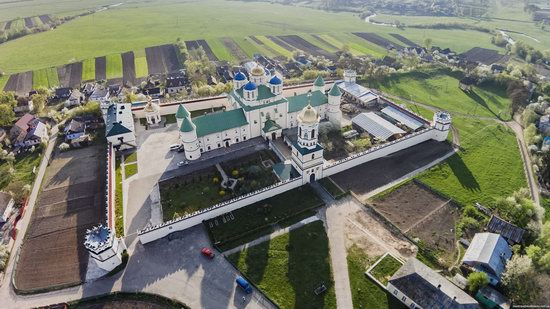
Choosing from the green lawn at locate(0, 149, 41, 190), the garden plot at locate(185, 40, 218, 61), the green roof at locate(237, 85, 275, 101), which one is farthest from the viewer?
the garden plot at locate(185, 40, 218, 61)

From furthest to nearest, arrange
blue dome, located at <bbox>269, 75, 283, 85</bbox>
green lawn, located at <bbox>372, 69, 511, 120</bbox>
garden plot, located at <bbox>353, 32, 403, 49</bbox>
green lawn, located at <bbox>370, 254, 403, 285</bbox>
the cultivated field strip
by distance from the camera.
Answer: garden plot, located at <bbox>353, 32, 403, 49</bbox>, the cultivated field strip, green lawn, located at <bbox>372, 69, 511, 120</bbox>, blue dome, located at <bbox>269, 75, 283, 85</bbox>, green lawn, located at <bbox>370, 254, 403, 285</bbox>

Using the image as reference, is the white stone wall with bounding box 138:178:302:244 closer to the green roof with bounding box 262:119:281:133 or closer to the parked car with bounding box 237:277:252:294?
the parked car with bounding box 237:277:252:294

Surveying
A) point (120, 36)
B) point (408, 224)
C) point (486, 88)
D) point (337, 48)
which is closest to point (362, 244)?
point (408, 224)

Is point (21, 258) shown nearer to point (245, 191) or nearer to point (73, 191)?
point (73, 191)

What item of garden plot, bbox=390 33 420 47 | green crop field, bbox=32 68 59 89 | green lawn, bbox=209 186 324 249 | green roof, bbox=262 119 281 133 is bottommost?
green lawn, bbox=209 186 324 249

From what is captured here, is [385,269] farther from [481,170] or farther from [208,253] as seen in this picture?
[481,170]

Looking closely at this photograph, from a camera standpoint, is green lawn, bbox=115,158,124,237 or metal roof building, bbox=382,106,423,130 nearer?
green lawn, bbox=115,158,124,237

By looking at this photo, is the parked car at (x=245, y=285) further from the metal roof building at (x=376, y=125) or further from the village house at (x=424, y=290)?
the metal roof building at (x=376, y=125)

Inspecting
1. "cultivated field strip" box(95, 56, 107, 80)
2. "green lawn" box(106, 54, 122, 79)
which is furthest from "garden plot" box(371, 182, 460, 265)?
"cultivated field strip" box(95, 56, 107, 80)
